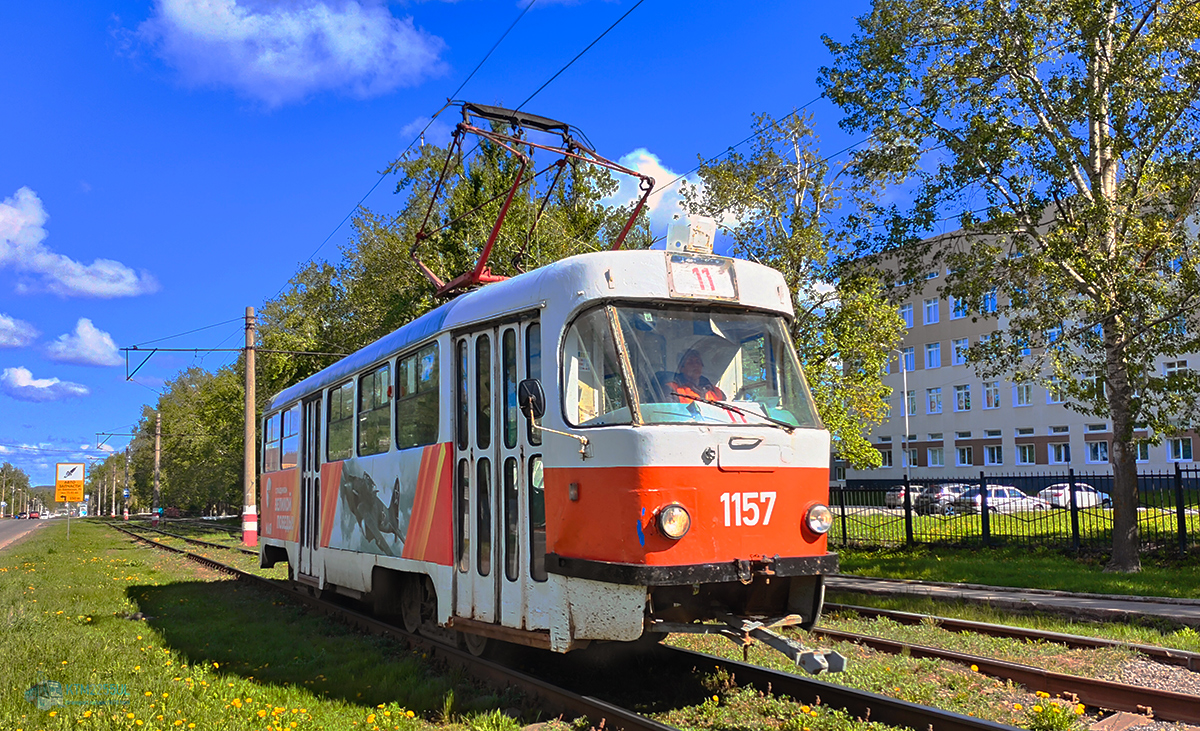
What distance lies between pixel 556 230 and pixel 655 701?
22811 millimetres

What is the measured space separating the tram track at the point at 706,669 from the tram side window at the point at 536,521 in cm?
88

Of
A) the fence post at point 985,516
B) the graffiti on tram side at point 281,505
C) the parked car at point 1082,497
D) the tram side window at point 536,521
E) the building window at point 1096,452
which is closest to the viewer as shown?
the tram side window at point 536,521

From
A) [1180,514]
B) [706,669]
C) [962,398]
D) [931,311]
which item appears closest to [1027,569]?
[1180,514]

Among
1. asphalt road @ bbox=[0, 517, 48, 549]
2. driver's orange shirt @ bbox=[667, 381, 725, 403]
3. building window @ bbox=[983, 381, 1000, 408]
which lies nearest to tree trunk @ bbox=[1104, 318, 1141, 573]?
driver's orange shirt @ bbox=[667, 381, 725, 403]

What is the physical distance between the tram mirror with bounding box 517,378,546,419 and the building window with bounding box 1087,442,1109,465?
50190 millimetres

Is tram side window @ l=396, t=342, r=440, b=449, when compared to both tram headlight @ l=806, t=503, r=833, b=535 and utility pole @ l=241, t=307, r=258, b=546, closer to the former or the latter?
→ tram headlight @ l=806, t=503, r=833, b=535

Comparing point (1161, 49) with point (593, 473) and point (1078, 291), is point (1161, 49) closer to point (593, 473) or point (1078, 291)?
point (1078, 291)

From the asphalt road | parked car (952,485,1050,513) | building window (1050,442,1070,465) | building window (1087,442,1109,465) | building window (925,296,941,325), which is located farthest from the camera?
building window (925,296,941,325)

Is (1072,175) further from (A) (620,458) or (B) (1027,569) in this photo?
(A) (620,458)

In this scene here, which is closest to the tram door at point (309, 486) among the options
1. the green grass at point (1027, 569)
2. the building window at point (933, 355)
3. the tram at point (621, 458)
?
the tram at point (621, 458)

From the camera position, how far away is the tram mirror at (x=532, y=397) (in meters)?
6.35

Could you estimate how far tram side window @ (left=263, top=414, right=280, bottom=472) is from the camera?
14758 mm

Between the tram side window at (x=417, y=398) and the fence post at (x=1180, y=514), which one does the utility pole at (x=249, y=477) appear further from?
the fence post at (x=1180, y=514)

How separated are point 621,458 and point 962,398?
178 ft
